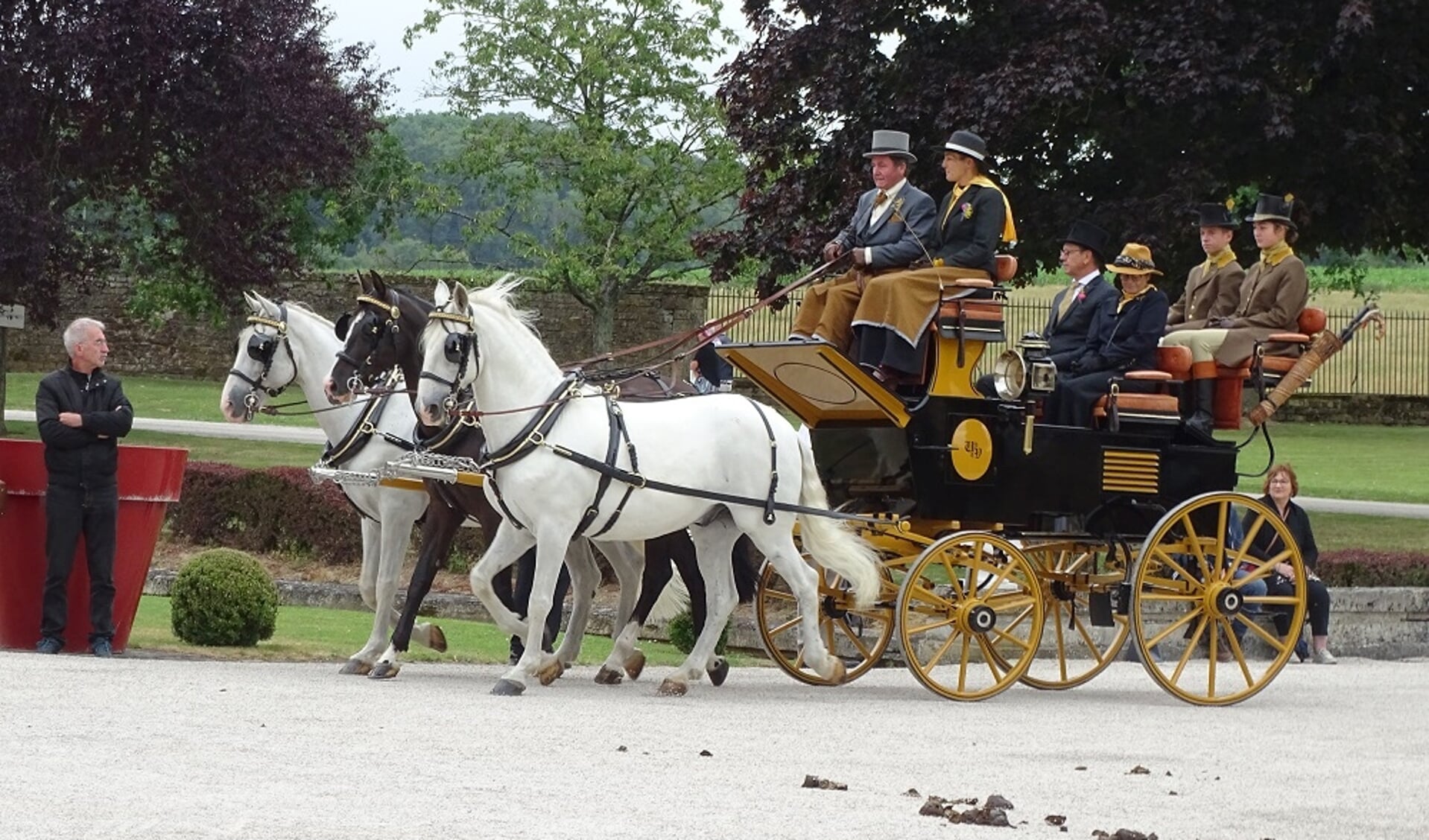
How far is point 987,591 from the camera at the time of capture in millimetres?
13039

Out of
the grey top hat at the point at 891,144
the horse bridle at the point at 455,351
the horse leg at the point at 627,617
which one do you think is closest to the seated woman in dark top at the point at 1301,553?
the grey top hat at the point at 891,144

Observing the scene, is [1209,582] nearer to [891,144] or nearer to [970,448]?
[970,448]

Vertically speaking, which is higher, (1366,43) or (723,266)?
(1366,43)

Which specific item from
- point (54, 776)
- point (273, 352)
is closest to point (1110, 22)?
point (273, 352)

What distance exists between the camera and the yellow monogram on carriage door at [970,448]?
1295cm

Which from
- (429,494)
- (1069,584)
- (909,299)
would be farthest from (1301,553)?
(429,494)

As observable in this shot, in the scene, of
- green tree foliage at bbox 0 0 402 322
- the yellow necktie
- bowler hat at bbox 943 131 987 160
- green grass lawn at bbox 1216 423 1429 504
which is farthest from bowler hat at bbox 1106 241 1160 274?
green tree foliage at bbox 0 0 402 322

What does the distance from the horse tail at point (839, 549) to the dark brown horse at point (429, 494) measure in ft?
2.98

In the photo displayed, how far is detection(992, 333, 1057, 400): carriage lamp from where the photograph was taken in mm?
12930

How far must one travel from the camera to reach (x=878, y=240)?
1328cm

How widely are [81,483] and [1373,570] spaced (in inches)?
414

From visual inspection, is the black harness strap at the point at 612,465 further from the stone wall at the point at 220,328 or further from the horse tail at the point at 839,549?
the stone wall at the point at 220,328

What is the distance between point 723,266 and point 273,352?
434 inches

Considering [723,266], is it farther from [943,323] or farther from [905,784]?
[905,784]
